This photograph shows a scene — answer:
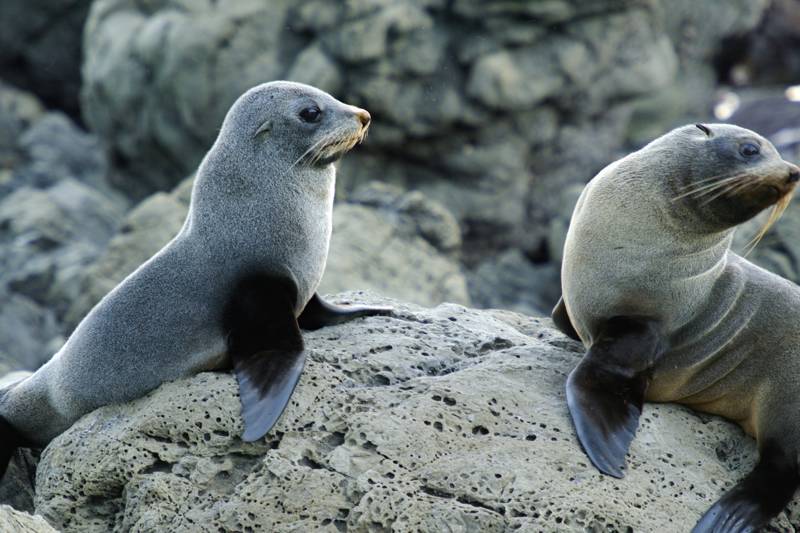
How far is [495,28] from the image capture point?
14656 millimetres

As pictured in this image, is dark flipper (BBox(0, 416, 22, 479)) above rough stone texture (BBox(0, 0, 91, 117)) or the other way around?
above

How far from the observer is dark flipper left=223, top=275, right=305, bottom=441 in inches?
215

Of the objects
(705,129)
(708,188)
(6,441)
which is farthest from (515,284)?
(6,441)

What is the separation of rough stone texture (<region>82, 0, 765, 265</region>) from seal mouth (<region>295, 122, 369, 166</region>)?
7.97 m

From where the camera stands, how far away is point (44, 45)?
2027 cm

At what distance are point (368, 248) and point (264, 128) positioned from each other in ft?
17.8

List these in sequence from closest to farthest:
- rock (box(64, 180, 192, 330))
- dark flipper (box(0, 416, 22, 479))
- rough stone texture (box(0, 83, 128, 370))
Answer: dark flipper (box(0, 416, 22, 479)) → rock (box(64, 180, 192, 330)) → rough stone texture (box(0, 83, 128, 370))

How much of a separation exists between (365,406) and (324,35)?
9.95 metres

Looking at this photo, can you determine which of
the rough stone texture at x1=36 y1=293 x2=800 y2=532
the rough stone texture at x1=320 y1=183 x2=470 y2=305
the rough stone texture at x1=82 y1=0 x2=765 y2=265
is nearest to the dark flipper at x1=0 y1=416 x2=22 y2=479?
the rough stone texture at x1=36 y1=293 x2=800 y2=532

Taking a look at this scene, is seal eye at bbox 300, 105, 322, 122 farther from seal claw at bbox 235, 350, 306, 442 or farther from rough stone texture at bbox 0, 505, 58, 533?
rough stone texture at bbox 0, 505, 58, 533

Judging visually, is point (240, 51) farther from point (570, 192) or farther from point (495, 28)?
point (570, 192)

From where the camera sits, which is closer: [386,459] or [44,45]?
[386,459]

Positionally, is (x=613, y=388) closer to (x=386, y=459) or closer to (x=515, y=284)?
(x=386, y=459)

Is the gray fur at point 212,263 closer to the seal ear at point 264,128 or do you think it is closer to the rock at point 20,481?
the seal ear at point 264,128
